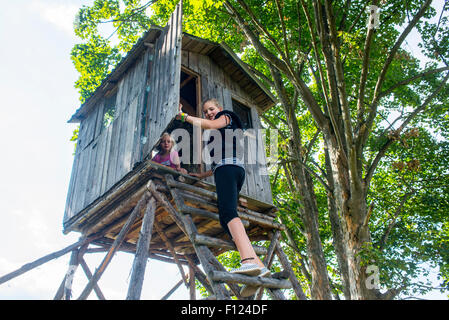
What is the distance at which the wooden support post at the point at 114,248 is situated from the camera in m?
5.18

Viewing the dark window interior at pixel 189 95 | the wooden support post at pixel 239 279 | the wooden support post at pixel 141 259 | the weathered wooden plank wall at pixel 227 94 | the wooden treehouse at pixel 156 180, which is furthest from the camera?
the dark window interior at pixel 189 95

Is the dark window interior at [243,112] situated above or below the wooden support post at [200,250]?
above

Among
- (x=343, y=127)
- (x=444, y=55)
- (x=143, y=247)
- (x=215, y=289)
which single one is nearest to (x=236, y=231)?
(x=215, y=289)

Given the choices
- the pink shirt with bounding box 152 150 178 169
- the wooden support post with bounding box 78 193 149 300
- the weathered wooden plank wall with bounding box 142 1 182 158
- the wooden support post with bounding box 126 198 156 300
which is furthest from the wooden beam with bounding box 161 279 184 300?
the weathered wooden plank wall with bounding box 142 1 182 158

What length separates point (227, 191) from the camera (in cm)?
435

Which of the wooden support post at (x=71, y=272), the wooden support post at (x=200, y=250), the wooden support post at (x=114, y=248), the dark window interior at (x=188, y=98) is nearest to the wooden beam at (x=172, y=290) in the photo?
the wooden support post at (x=71, y=272)

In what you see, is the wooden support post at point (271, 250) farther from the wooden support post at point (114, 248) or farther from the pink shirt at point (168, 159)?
the wooden support post at point (114, 248)

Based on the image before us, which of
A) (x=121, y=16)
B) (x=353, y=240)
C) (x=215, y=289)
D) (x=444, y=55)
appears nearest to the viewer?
(x=215, y=289)

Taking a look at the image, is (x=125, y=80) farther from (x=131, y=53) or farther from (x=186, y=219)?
(x=186, y=219)

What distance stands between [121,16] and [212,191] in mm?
9057

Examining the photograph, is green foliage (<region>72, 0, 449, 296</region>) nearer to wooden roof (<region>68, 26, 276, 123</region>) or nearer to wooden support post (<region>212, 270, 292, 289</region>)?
wooden roof (<region>68, 26, 276, 123</region>)

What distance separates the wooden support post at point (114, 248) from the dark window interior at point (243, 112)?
3.81m

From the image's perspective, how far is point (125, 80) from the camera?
771 centimetres

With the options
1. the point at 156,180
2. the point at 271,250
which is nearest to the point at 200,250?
the point at 156,180
